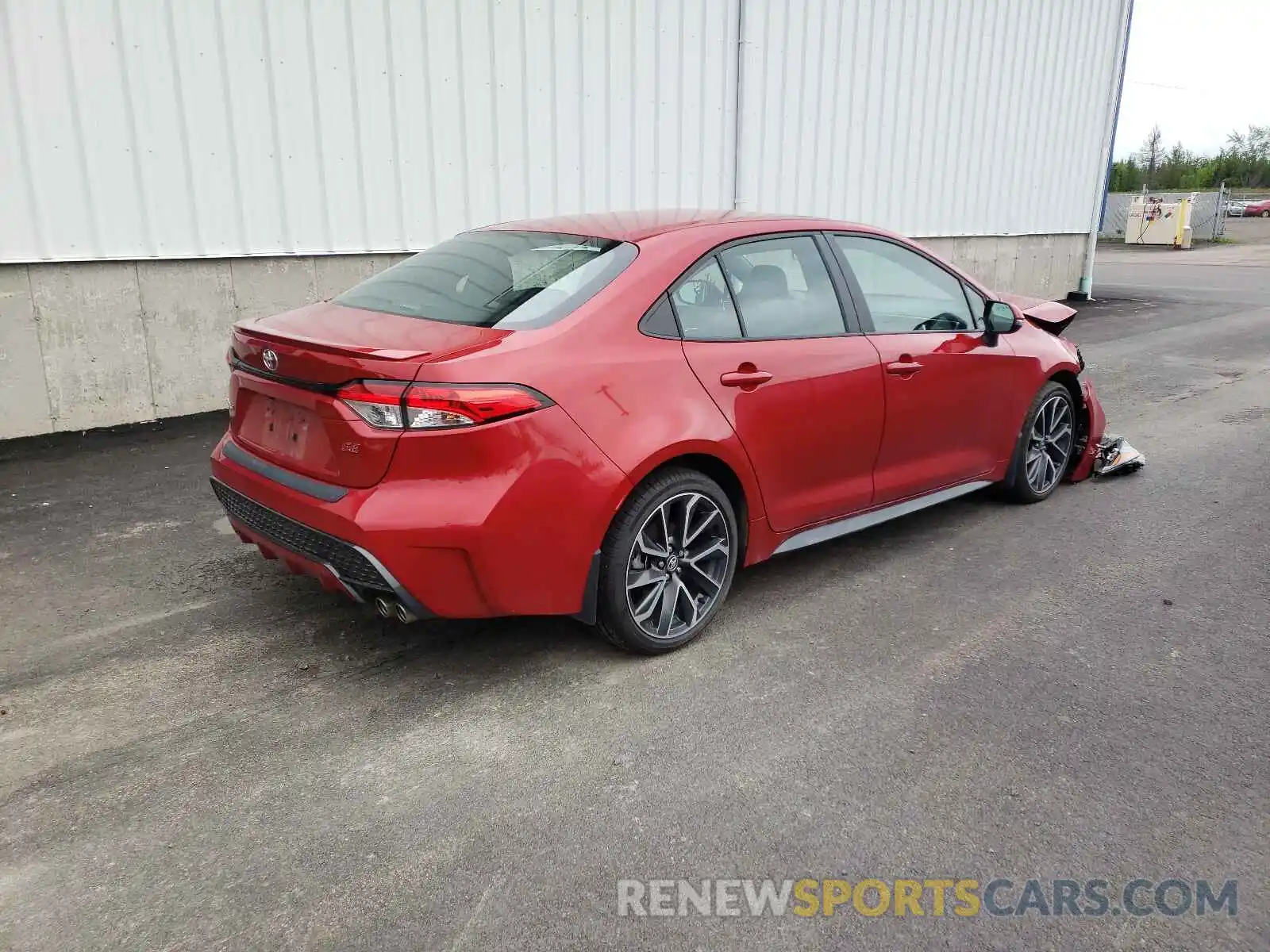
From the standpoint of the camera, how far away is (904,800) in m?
2.74

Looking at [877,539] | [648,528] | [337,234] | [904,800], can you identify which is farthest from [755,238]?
[337,234]

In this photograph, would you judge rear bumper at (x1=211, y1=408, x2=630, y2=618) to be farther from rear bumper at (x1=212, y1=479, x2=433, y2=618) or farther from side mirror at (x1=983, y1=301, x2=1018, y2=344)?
side mirror at (x1=983, y1=301, x2=1018, y2=344)

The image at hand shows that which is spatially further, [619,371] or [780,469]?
[780,469]

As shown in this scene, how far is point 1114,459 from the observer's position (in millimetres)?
5934

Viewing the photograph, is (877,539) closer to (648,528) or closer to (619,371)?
(648,528)

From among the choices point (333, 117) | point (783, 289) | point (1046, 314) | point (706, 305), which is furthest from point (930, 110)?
point (706, 305)

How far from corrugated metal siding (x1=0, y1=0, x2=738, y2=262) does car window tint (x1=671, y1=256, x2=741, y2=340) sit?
4929mm

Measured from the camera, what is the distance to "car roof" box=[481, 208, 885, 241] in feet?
12.5

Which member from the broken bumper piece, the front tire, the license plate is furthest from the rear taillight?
the broken bumper piece

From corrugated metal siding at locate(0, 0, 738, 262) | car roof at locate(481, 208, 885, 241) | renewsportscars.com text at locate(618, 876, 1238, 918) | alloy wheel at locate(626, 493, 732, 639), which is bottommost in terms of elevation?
renewsportscars.com text at locate(618, 876, 1238, 918)

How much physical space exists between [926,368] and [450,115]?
5310 millimetres

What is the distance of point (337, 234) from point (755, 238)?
4.86 metres

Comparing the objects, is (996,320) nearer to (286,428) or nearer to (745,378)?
(745,378)

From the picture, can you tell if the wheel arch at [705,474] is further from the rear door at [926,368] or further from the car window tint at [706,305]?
the rear door at [926,368]
